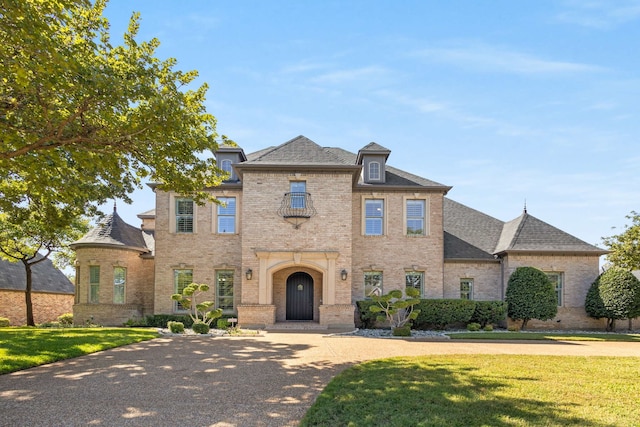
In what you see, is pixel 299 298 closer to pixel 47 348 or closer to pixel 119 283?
pixel 119 283

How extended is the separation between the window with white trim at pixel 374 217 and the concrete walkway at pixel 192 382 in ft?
29.1

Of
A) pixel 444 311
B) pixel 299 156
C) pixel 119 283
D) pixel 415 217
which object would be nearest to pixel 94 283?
pixel 119 283

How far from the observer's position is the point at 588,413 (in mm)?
6105

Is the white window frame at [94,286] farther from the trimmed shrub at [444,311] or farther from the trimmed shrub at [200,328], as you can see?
the trimmed shrub at [444,311]

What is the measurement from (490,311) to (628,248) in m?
11.8

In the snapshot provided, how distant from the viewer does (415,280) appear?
22.3 meters

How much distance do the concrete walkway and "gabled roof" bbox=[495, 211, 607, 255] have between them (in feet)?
27.8

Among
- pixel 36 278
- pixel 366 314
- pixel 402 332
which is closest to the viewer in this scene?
pixel 402 332

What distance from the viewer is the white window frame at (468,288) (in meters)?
22.8

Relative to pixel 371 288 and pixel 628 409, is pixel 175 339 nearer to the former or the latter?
pixel 371 288

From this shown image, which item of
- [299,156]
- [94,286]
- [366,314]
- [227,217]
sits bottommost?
[366,314]

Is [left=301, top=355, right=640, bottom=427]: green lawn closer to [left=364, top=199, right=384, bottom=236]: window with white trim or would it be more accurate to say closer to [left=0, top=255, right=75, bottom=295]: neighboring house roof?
[left=364, top=199, right=384, bottom=236]: window with white trim

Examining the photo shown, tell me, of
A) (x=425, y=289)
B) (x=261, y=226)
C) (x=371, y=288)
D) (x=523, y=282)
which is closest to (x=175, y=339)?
(x=261, y=226)

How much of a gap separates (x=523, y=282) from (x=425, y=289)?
4400 millimetres
